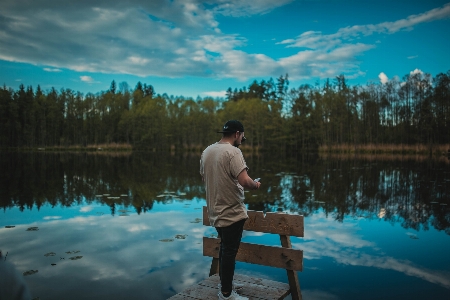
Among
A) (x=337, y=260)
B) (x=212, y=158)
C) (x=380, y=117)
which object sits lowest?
(x=337, y=260)

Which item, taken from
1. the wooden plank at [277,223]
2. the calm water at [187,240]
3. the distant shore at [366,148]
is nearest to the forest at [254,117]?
the distant shore at [366,148]

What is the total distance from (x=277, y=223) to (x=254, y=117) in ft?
226

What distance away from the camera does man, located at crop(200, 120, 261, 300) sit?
13.6ft

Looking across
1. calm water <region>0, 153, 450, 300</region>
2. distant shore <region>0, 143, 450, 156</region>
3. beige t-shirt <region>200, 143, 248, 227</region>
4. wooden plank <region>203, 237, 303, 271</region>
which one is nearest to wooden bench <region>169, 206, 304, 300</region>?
wooden plank <region>203, 237, 303, 271</region>

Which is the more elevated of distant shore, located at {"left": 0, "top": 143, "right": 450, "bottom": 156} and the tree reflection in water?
distant shore, located at {"left": 0, "top": 143, "right": 450, "bottom": 156}

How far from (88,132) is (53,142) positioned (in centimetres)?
782

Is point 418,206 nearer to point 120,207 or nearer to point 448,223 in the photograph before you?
point 448,223

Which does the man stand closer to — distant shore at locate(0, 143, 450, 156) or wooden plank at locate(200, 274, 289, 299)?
wooden plank at locate(200, 274, 289, 299)

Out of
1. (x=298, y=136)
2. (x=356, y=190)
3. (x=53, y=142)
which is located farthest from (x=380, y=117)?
(x=53, y=142)

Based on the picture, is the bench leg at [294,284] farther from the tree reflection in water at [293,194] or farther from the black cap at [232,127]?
the tree reflection in water at [293,194]

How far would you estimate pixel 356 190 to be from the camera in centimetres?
1645

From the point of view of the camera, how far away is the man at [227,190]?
413 cm

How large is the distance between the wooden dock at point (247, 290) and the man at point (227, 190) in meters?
0.33

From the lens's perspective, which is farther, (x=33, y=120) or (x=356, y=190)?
(x=33, y=120)
